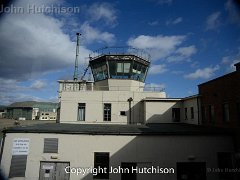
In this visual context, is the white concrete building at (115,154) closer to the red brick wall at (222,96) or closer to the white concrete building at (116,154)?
the white concrete building at (116,154)

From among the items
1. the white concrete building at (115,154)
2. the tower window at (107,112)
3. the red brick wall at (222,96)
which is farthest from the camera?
the tower window at (107,112)

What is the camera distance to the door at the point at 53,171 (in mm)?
17453

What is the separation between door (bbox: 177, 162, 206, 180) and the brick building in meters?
4.17

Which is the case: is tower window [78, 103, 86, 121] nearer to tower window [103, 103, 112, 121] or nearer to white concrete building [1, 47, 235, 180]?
tower window [103, 103, 112, 121]

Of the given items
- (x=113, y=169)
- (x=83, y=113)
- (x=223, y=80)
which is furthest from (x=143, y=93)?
(x=113, y=169)

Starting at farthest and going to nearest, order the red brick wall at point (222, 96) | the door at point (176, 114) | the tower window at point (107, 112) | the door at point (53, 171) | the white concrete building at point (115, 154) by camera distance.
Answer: the tower window at point (107, 112) → the door at point (176, 114) → the door at point (53, 171) → the white concrete building at point (115, 154) → the red brick wall at point (222, 96)

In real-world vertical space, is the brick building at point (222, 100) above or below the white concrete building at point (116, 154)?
above

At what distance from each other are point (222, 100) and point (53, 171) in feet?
50.5

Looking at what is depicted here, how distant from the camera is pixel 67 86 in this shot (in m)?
34.4

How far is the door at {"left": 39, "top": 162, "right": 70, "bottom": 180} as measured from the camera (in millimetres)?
17453

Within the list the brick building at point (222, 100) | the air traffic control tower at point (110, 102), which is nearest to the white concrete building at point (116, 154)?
the brick building at point (222, 100)

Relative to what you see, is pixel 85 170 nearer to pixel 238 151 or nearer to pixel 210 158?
pixel 210 158

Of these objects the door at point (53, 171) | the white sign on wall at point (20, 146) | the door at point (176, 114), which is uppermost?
the door at point (176, 114)

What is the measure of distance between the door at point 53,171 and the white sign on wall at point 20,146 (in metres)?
1.83
